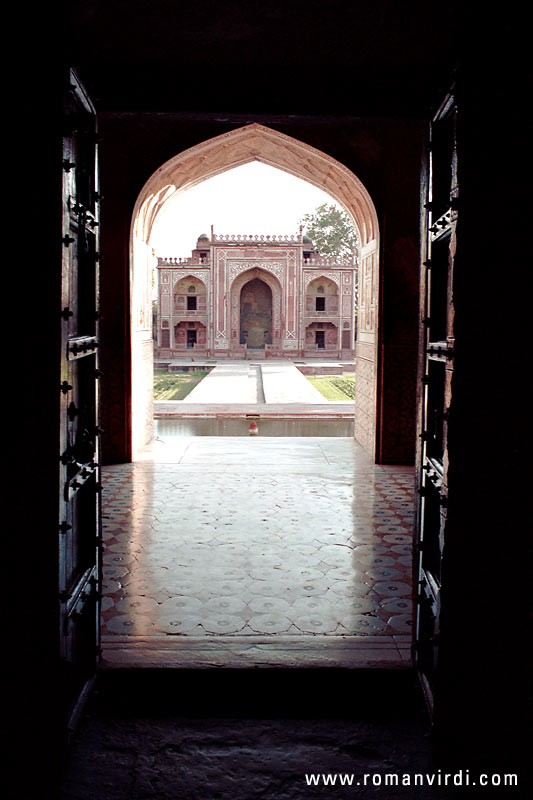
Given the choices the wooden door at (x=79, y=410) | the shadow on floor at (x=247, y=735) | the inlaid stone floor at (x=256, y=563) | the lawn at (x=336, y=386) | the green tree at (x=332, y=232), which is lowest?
the shadow on floor at (x=247, y=735)

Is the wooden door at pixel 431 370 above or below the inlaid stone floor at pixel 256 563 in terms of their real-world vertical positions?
above

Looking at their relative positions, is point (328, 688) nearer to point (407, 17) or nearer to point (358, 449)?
point (407, 17)

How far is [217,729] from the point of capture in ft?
7.11

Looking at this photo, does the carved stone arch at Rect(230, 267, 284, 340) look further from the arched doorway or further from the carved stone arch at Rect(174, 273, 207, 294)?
the carved stone arch at Rect(174, 273, 207, 294)

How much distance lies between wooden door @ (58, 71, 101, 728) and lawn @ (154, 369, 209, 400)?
1229cm

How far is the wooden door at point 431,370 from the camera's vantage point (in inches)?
84.7

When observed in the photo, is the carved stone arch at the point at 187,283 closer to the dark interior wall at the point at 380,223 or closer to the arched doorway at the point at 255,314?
the arched doorway at the point at 255,314

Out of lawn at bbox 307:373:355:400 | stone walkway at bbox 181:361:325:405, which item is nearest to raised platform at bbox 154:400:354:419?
stone walkway at bbox 181:361:325:405

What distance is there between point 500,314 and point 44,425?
124cm

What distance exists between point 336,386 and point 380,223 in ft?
36.5

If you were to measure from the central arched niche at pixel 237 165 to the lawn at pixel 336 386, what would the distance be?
22.0ft

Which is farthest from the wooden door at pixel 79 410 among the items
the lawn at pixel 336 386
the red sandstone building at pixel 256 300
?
the red sandstone building at pixel 256 300

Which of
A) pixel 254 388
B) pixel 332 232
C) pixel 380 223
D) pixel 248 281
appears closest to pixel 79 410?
pixel 380 223

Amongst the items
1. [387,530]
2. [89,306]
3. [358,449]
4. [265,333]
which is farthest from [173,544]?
[265,333]
